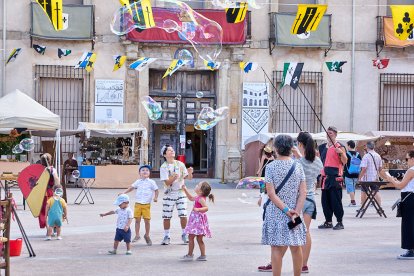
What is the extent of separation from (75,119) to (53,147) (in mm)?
1592

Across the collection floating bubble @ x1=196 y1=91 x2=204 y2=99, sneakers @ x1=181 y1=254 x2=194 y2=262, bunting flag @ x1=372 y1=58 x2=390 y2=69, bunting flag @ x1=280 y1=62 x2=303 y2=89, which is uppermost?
bunting flag @ x1=372 y1=58 x2=390 y2=69

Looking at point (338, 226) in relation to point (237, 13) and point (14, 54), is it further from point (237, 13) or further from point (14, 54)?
point (14, 54)

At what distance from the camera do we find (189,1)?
33.6 m

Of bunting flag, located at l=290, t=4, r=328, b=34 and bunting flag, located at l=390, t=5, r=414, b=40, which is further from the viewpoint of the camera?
bunting flag, located at l=390, t=5, r=414, b=40

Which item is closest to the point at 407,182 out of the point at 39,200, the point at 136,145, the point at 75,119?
the point at 39,200

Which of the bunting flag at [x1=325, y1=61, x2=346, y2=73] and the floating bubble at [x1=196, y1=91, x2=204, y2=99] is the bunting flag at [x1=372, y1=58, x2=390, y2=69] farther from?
the floating bubble at [x1=196, y1=91, x2=204, y2=99]

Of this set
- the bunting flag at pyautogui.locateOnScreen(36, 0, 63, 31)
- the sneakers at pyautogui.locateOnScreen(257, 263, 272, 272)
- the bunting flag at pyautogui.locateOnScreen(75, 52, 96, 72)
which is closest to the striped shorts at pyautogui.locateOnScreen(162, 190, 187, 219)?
the sneakers at pyautogui.locateOnScreen(257, 263, 272, 272)

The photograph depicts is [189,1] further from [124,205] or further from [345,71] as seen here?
[124,205]

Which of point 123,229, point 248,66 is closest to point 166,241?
point 123,229

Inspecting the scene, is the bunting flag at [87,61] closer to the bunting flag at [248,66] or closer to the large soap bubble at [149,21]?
the large soap bubble at [149,21]

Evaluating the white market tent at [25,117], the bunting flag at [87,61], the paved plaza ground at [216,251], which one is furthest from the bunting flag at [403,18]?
the paved plaza ground at [216,251]

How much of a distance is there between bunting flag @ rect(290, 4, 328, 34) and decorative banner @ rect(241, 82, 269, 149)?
3.41m

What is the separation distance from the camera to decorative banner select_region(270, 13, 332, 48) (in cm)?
3350

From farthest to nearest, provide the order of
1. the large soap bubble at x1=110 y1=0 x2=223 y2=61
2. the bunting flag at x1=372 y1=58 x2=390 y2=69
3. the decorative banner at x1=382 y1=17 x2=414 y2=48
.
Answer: the decorative banner at x1=382 y1=17 x2=414 y2=48 → the bunting flag at x1=372 y1=58 x2=390 y2=69 → the large soap bubble at x1=110 y1=0 x2=223 y2=61
